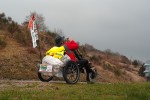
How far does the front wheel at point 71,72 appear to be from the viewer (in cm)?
1495

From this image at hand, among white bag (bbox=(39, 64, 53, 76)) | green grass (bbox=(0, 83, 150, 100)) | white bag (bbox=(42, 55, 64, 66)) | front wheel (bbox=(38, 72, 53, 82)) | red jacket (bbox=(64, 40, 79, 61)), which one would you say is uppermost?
Answer: red jacket (bbox=(64, 40, 79, 61))

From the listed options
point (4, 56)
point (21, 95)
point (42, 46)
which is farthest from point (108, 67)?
point (21, 95)

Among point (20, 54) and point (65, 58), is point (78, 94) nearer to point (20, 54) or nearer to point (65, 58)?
point (65, 58)

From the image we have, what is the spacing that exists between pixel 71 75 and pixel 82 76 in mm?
7962

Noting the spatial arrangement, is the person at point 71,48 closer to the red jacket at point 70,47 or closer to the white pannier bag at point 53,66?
the red jacket at point 70,47

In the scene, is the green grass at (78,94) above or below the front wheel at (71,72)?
below

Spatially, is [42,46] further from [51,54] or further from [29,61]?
[51,54]

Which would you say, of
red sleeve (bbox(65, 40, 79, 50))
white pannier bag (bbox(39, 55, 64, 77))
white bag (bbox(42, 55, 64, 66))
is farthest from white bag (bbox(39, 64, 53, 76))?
red sleeve (bbox(65, 40, 79, 50))

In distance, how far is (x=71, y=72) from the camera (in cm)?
1527

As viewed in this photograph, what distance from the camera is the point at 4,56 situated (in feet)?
74.8

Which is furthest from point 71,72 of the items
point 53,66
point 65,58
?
point 53,66

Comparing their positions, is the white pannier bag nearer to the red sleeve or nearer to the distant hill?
the red sleeve

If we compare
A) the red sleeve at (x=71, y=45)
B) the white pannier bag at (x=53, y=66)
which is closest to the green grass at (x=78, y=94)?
the white pannier bag at (x=53, y=66)

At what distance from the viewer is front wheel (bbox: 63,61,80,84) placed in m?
15.0
